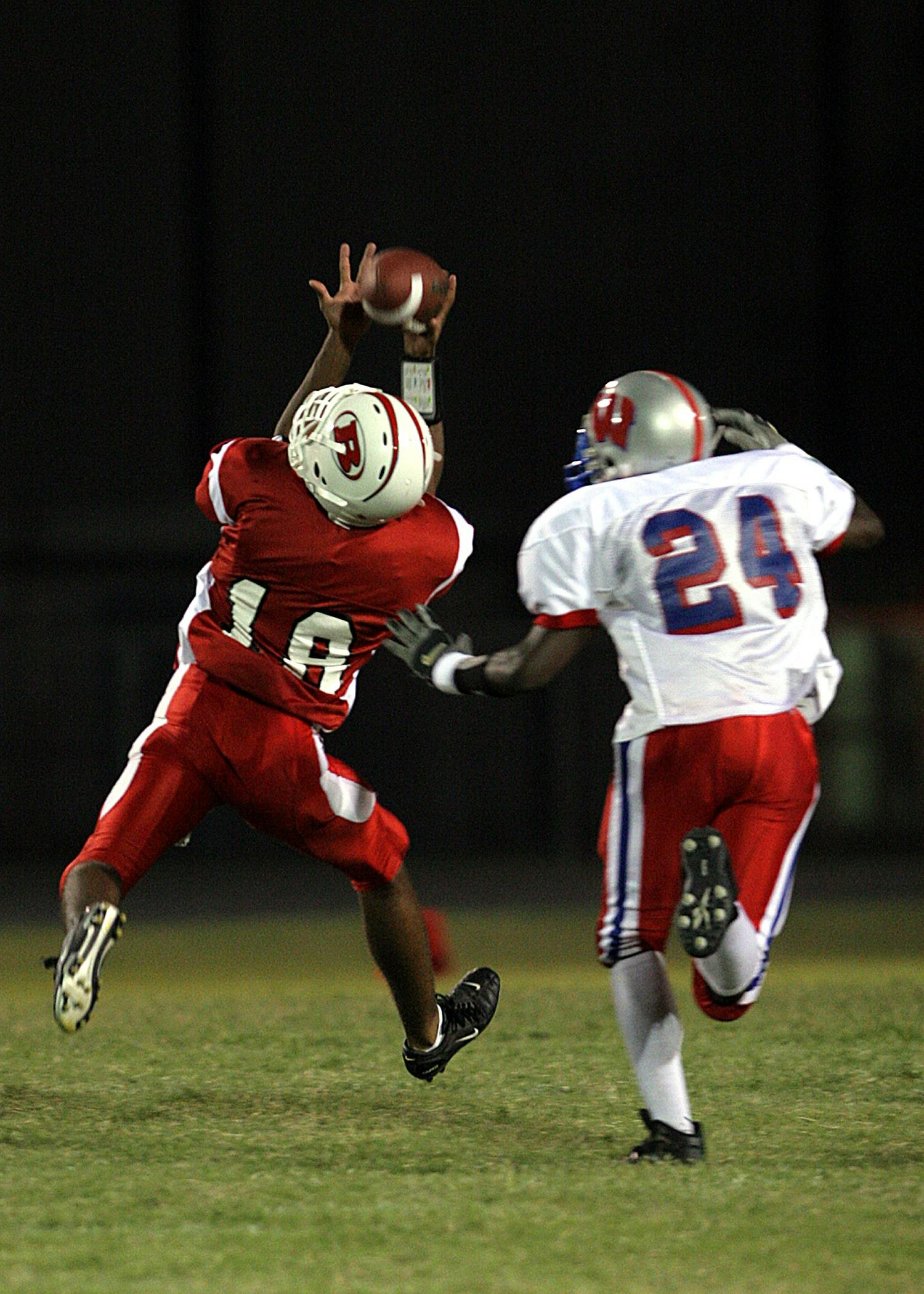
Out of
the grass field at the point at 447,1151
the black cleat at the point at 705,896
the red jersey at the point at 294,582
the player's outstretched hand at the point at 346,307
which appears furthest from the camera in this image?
the player's outstretched hand at the point at 346,307

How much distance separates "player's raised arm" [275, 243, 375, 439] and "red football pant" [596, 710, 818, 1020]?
4.34 ft

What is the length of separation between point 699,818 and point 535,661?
18.1 inches

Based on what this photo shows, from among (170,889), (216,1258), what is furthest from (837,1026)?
(170,889)

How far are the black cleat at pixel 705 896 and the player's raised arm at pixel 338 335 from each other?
1578mm

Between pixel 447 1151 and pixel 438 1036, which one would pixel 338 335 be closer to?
pixel 438 1036

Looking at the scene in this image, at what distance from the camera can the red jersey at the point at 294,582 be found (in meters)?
4.32

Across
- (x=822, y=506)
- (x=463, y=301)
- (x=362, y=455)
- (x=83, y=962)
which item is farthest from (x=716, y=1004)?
(x=463, y=301)

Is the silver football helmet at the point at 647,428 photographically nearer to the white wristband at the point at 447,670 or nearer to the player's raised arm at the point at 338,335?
the white wristband at the point at 447,670

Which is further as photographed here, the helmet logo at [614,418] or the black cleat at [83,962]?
the helmet logo at [614,418]

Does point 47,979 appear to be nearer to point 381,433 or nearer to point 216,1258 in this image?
point 381,433

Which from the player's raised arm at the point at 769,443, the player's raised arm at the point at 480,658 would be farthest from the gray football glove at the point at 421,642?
the player's raised arm at the point at 769,443

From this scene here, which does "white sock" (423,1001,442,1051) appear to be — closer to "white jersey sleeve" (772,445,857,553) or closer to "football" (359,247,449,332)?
"white jersey sleeve" (772,445,857,553)

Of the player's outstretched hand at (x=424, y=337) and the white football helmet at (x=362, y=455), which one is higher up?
the player's outstretched hand at (x=424, y=337)

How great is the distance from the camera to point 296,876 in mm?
12102
